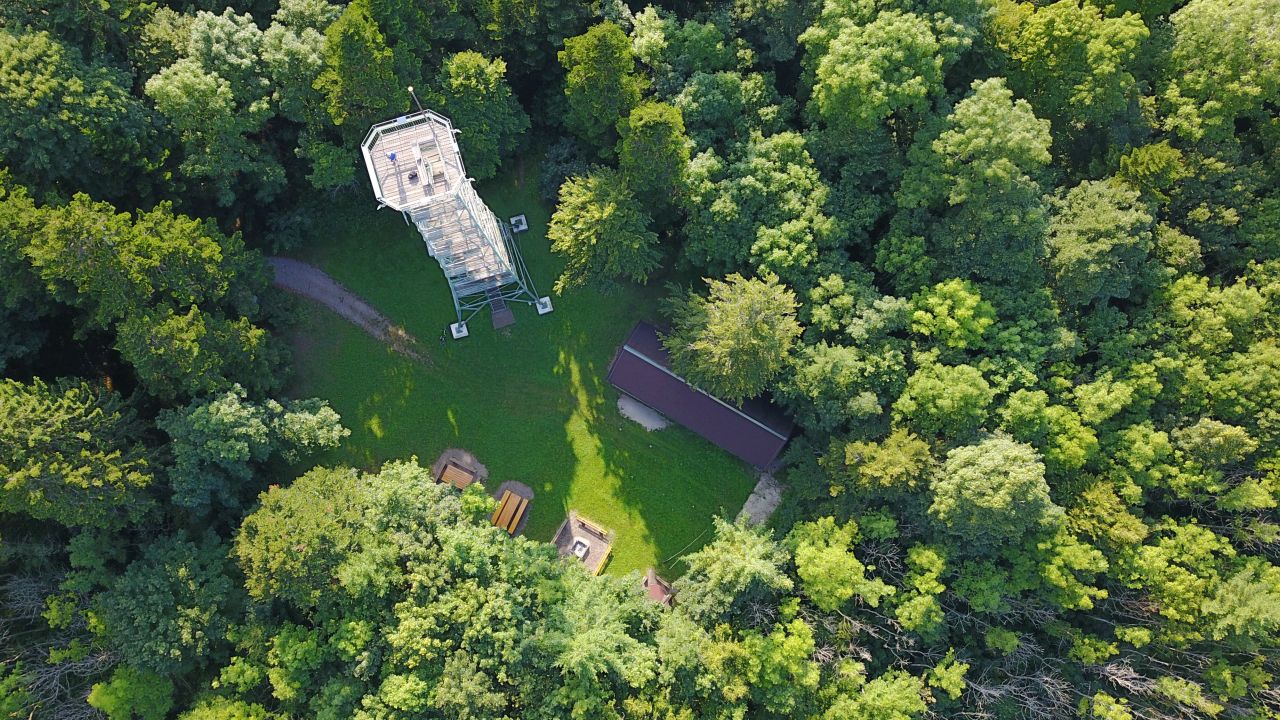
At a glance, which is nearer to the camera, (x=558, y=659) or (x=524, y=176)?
(x=558, y=659)

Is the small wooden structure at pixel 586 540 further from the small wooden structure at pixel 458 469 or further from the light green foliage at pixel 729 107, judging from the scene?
the light green foliage at pixel 729 107

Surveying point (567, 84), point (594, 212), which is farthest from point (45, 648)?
point (567, 84)

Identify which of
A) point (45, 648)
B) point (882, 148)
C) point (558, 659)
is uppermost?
point (882, 148)

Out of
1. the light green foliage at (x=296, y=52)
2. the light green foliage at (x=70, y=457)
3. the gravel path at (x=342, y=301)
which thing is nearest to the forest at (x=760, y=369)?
the light green foliage at (x=296, y=52)

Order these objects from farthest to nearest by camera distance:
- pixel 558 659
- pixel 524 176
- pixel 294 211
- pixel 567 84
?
pixel 524 176
pixel 294 211
pixel 567 84
pixel 558 659

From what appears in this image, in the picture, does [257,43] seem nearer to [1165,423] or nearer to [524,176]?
[524,176]

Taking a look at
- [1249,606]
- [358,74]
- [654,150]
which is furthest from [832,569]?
[358,74]
